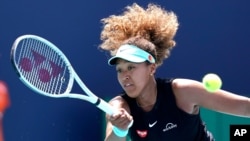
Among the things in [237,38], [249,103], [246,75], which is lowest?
[249,103]

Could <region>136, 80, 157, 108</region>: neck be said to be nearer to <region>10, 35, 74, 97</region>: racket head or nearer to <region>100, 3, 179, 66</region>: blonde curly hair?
<region>100, 3, 179, 66</region>: blonde curly hair

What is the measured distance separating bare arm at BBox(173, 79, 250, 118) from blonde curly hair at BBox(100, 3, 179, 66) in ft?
0.75

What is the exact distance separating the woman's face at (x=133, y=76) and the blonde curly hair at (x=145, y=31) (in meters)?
0.14

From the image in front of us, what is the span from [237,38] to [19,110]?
50.3 inches

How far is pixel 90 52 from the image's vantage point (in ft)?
10.1

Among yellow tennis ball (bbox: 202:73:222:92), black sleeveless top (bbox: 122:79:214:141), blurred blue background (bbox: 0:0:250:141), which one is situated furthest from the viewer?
blurred blue background (bbox: 0:0:250:141)

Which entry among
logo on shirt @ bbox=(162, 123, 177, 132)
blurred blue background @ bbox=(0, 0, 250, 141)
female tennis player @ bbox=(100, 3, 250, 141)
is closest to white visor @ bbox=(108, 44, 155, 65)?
female tennis player @ bbox=(100, 3, 250, 141)

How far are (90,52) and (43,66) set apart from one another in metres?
0.75

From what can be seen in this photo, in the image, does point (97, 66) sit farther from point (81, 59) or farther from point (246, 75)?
point (246, 75)

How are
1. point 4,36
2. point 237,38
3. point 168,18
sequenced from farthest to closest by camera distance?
1. point 237,38
2. point 4,36
3. point 168,18

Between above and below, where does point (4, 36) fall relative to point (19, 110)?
above

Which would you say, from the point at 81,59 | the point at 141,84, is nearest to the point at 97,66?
the point at 81,59

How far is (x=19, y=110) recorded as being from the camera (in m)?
2.98

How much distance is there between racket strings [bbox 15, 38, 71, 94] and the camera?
2.26 m
